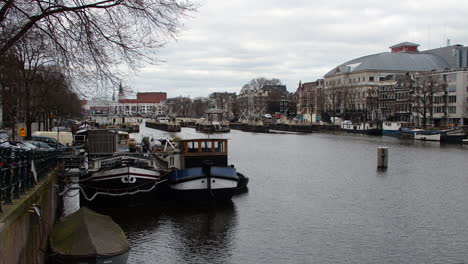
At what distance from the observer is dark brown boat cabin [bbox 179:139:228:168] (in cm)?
3659

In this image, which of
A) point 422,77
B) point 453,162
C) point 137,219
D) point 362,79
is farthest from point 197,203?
point 362,79

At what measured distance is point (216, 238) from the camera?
27234 mm

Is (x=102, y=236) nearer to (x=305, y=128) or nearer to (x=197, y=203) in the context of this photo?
(x=197, y=203)

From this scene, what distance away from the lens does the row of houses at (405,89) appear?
122375 millimetres

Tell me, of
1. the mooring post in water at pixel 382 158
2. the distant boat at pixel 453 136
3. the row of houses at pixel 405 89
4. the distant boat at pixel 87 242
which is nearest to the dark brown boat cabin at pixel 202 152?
the distant boat at pixel 87 242

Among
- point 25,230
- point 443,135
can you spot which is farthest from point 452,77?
point 25,230

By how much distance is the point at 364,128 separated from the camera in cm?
13588

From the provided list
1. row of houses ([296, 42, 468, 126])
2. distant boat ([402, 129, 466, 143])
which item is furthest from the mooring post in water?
row of houses ([296, 42, 468, 126])

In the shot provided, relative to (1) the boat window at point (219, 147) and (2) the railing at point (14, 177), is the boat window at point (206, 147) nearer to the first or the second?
(1) the boat window at point (219, 147)

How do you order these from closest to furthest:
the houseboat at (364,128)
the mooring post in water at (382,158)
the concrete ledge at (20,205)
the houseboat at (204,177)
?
the concrete ledge at (20,205), the houseboat at (204,177), the mooring post in water at (382,158), the houseboat at (364,128)

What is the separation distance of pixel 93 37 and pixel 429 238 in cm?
1898

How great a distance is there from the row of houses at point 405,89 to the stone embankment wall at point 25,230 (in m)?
105

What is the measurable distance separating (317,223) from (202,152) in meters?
10.2

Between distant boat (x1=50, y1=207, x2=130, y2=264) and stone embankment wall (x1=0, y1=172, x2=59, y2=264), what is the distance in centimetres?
59
